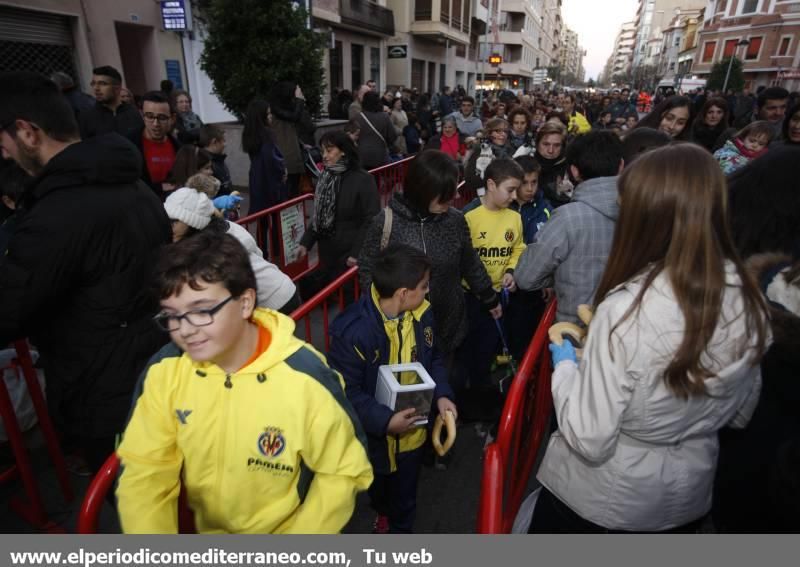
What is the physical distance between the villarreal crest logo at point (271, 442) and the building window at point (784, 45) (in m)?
66.3

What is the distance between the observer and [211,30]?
848cm

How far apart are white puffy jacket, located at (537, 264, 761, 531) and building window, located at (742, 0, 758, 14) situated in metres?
71.1

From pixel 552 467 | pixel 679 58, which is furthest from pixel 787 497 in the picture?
pixel 679 58

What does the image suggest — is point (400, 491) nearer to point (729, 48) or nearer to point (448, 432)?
point (448, 432)

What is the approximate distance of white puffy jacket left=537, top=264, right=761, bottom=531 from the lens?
1.23 m

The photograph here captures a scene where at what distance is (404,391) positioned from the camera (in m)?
1.93

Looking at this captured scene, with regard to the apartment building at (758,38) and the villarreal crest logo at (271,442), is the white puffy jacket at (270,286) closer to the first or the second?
the villarreal crest logo at (271,442)

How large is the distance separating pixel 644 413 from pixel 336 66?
72.6 ft

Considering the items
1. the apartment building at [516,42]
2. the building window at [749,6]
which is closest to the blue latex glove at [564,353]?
the apartment building at [516,42]

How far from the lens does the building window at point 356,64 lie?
22.1 m

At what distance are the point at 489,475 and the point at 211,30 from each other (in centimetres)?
953

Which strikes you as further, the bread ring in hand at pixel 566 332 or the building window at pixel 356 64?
the building window at pixel 356 64
